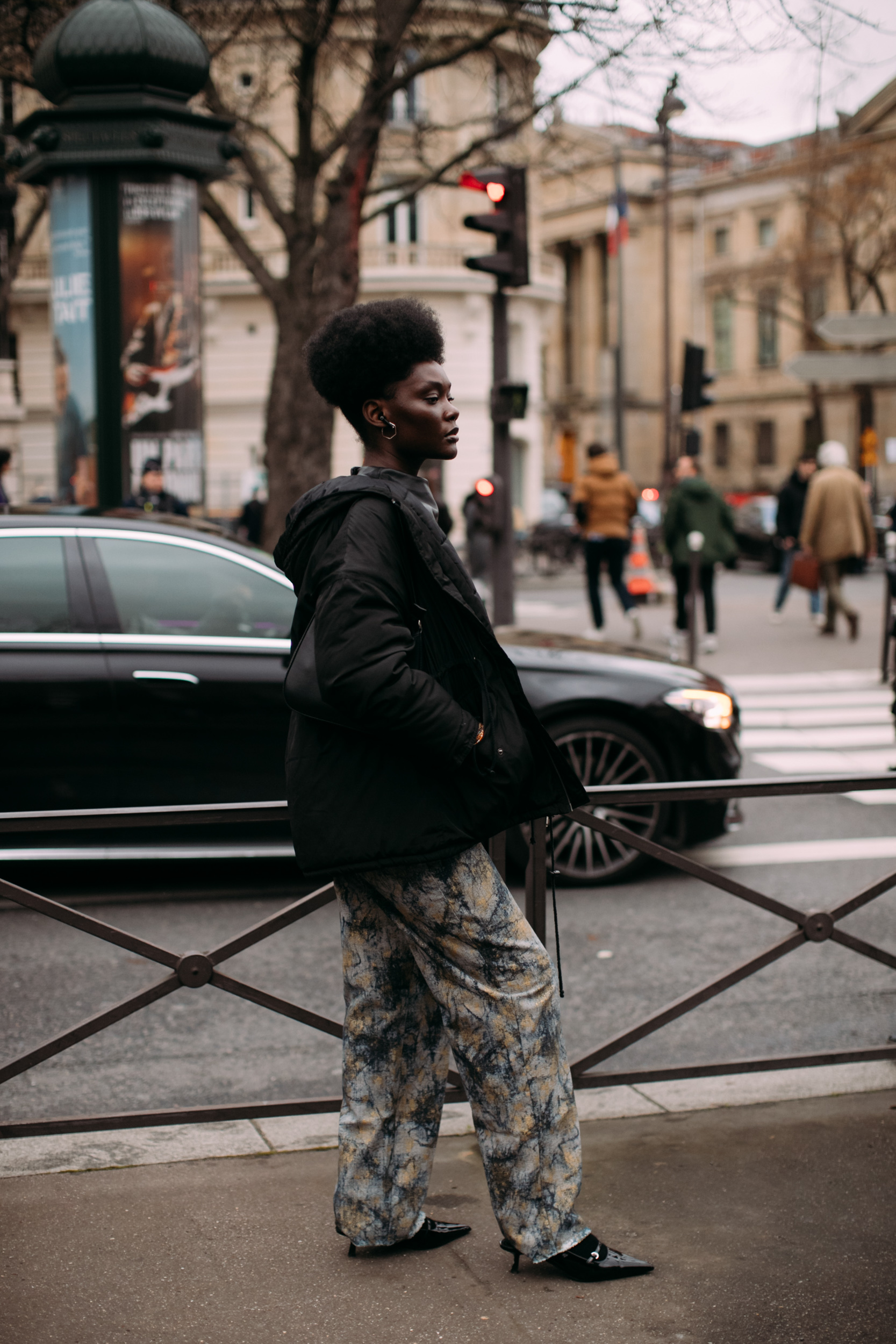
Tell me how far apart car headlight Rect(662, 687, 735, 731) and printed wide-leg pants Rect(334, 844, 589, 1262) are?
3707mm

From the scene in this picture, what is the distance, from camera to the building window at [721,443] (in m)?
69.7

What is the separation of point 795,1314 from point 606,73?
10599 millimetres

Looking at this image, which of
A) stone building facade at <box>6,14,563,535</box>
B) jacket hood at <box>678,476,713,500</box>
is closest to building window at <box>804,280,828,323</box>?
stone building facade at <box>6,14,563,535</box>

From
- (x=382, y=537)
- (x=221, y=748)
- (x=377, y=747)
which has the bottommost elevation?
(x=221, y=748)

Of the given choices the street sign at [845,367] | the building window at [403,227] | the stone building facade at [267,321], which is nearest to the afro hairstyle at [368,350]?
the street sign at [845,367]

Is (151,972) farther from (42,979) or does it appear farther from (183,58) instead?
(183,58)

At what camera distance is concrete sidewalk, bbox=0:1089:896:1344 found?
2.75 metres

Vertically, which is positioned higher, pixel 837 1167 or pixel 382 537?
pixel 382 537

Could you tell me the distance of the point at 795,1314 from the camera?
278 cm

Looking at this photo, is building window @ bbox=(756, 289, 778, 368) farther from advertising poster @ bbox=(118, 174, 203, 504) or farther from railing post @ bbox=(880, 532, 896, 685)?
advertising poster @ bbox=(118, 174, 203, 504)

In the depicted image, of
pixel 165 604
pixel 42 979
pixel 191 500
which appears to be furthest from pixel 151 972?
pixel 191 500

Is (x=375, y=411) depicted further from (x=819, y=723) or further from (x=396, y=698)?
(x=819, y=723)

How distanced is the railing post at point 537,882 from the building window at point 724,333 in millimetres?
67378

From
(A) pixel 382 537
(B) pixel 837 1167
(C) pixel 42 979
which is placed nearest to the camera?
(A) pixel 382 537
